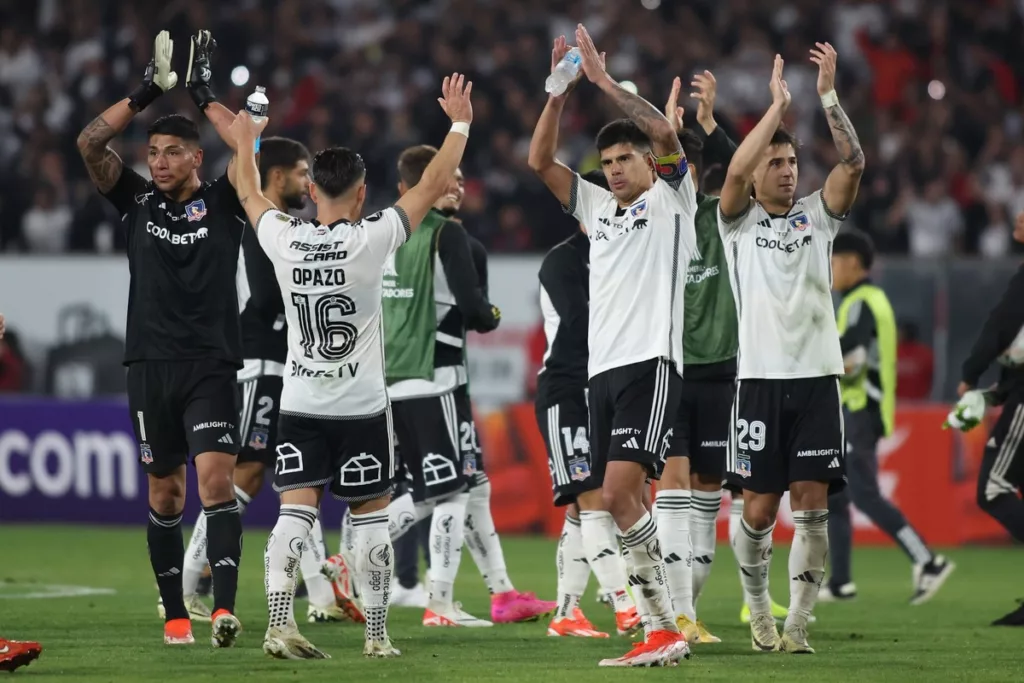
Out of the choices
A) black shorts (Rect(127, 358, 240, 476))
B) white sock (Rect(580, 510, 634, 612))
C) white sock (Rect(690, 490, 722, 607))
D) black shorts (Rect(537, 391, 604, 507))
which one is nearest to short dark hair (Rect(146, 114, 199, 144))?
black shorts (Rect(127, 358, 240, 476))

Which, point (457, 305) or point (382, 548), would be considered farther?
point (457, 305)

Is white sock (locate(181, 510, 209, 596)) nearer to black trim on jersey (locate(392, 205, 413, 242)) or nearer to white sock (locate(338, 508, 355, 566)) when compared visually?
white sock (locate(338, 508, 355, 566))

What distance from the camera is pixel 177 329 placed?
8539 millimetres

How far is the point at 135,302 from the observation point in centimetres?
867

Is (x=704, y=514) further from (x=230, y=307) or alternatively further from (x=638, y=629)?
(x=230, y=307)

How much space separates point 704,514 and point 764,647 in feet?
4.01

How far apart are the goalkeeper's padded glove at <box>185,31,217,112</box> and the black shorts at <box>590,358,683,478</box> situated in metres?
2.61

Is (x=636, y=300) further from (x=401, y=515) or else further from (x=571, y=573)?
(x=401, y=515)

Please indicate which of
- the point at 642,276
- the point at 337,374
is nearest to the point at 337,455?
the point at 337,374

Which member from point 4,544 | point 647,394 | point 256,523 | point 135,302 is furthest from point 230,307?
point 256,523

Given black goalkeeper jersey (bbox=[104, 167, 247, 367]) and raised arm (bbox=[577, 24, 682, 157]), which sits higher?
raised arm (bbox=[577, 24, 682, 157])

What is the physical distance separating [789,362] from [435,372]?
2661 mm

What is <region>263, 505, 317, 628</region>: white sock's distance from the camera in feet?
25.6

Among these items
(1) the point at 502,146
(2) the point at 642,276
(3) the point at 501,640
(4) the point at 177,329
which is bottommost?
(3) the point at 501,640
